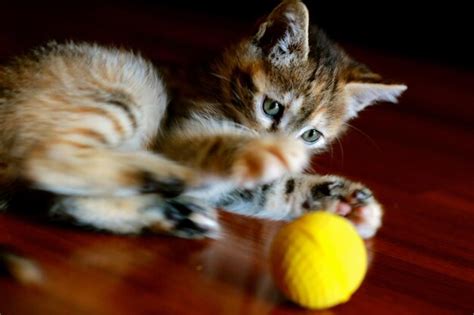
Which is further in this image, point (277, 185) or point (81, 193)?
point (277, 185)

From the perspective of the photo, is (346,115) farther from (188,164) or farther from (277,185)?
(188,164)

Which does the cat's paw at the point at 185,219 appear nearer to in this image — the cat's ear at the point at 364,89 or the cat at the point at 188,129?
the cat at the point at 188,129

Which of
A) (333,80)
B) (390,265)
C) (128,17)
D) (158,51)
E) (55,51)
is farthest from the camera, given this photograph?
(128,17)

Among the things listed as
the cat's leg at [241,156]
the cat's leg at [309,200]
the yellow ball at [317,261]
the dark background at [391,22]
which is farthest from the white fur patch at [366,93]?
the dark background at [391,22]

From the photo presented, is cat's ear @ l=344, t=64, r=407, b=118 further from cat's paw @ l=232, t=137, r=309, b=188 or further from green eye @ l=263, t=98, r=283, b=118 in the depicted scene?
cat's paw @ l=232, t=137, r=309, b=188

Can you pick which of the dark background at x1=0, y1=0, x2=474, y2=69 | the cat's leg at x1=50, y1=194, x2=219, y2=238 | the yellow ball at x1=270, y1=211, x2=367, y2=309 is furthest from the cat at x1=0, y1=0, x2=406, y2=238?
the dark background at x1=0, y1=0, x2=474, y2=69

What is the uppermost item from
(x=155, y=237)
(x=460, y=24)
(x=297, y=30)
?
(x=460, y=24)

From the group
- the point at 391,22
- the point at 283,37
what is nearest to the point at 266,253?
the point at 283,37

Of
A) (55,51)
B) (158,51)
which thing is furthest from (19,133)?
(158,51)
